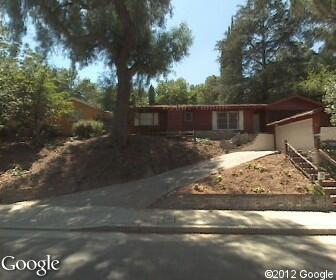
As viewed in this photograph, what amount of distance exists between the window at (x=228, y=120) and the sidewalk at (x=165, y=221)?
1985 cm

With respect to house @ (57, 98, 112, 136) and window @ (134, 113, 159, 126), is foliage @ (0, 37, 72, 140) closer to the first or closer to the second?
house @ (57, 98, 112, 136)

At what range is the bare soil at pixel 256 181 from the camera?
16688 millimetres

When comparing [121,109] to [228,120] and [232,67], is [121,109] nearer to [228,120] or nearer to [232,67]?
[228,120]

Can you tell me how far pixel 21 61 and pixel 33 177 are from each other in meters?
9.52

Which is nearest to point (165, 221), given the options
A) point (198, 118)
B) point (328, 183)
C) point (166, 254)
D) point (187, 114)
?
point (166, 254)

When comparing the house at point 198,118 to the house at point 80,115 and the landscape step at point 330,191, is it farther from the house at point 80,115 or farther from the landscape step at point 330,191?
the landscape step at point 330,191

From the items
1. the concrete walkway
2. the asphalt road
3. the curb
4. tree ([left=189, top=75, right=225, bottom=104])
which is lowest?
the asphalt road

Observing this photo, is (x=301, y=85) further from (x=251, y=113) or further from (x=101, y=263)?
(x=101, y=263)

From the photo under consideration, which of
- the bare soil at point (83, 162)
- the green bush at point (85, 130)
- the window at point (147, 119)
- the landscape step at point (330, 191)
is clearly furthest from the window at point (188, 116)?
the landscape step at point (330, 191)

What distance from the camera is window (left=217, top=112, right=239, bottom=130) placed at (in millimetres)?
34781

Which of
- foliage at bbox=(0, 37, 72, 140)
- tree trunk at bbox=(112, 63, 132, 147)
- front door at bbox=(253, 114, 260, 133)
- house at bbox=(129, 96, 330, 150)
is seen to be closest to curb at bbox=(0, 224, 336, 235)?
tree trunk at bbox=(112, 63, 132, 147)

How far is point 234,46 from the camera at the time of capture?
5034 cm

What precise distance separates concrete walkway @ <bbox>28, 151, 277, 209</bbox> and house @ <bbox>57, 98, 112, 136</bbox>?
38.3 feet

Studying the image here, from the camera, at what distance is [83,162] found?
861 inches
